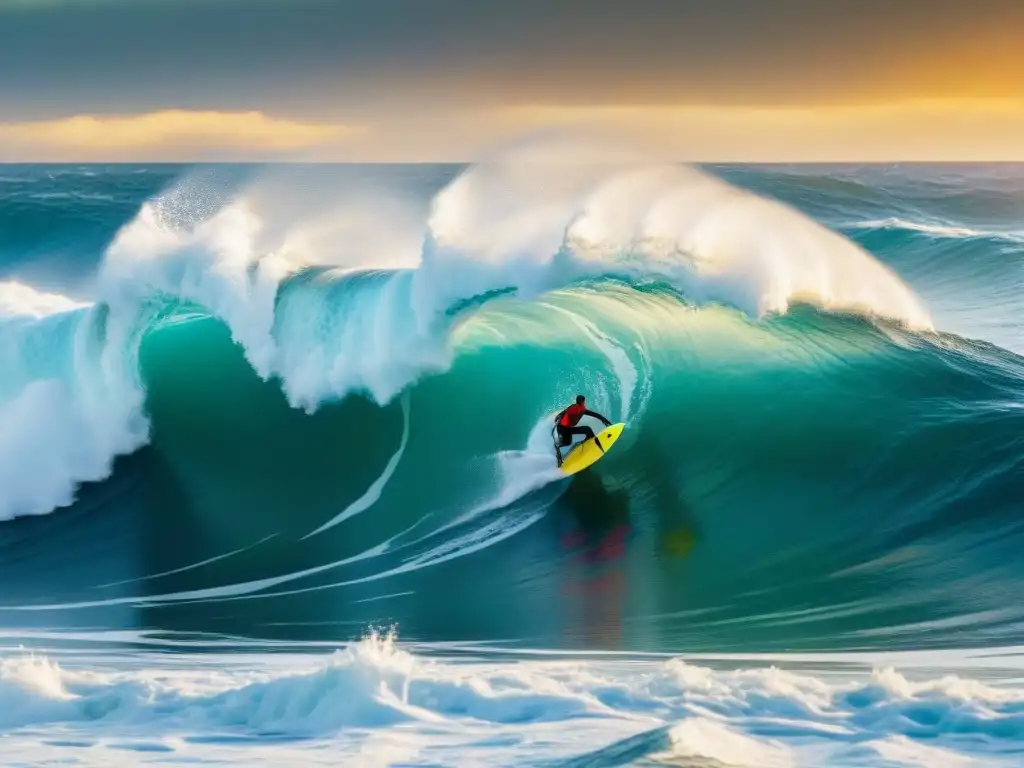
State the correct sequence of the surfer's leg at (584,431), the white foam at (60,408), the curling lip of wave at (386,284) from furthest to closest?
the curling lip of wave at (386,284)
the white foam at (60,408)
the surfer's leg at (584,431)

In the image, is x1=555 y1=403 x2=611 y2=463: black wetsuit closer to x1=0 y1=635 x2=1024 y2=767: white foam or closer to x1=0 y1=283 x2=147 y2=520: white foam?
x1=0 y1=635 x2=1024 y2=767: white foam

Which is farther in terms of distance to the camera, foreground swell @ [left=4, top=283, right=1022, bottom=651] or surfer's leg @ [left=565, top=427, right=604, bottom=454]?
surfer's leg @ [left=565, top=427, right=604, bottom=454]

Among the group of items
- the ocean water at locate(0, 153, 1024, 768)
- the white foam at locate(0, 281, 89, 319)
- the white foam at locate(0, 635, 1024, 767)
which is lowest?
the white foam at locate(0, 635, 1024, 767)

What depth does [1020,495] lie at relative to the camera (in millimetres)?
8242

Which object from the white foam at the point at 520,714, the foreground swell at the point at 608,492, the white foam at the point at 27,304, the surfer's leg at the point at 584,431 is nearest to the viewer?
the white foam at the point at 520,714

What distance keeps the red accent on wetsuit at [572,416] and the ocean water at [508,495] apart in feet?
1.45

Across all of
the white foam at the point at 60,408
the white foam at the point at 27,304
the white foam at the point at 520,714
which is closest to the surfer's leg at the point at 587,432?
the white foam at the point at 520,714

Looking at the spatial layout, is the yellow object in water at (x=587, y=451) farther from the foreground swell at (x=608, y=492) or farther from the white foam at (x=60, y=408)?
the white foam at (x=60, y=408)

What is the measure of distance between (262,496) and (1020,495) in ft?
17.9

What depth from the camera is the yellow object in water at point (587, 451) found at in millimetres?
8703

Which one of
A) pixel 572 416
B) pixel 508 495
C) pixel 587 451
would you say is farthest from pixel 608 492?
pixel 508 495

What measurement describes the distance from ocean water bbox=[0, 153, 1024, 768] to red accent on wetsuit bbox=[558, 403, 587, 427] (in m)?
0.44

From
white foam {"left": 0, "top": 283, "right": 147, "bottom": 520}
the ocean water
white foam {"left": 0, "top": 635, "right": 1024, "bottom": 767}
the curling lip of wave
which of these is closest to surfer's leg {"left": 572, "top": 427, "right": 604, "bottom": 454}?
the ocean water

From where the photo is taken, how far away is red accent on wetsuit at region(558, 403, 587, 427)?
857 cm
